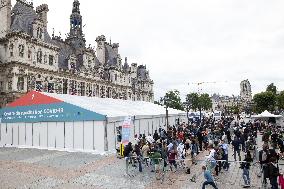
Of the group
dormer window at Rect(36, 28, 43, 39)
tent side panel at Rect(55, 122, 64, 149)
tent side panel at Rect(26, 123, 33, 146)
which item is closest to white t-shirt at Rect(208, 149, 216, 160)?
tent side panel at Rect(55, 122, 64, 149)

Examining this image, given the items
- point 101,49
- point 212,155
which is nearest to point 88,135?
point 212,155

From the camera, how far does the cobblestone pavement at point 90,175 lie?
49.4 ft

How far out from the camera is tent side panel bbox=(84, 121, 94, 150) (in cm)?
2642

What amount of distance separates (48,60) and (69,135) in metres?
22.5

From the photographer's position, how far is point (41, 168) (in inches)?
776

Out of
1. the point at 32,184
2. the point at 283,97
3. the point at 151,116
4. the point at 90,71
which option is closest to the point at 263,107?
the point at 283,97

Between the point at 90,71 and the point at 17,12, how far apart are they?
18.4 m

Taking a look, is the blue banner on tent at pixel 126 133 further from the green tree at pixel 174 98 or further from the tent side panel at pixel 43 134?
the green tree at pixel 174 98

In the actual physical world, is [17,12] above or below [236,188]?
above

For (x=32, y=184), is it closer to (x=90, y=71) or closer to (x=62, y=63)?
(x=62, y=63)

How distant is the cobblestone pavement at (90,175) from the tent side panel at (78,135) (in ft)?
10.4

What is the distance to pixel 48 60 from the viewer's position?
4675cm

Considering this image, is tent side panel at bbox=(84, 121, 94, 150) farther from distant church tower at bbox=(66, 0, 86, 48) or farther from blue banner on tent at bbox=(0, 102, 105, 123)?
distant church tower at bbox=(66, 0, 86, 48)

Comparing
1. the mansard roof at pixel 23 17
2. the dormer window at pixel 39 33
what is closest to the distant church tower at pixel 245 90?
the dormer window at pixel 39 33
